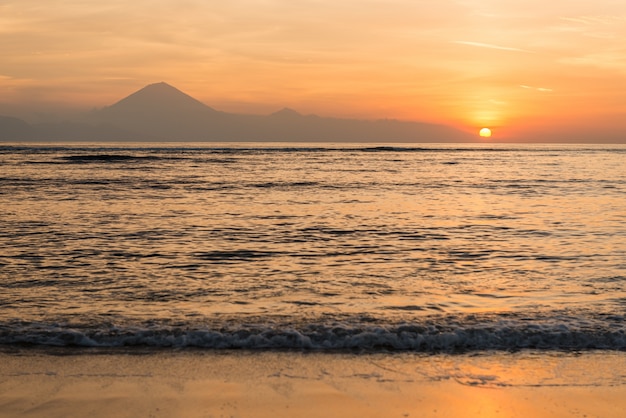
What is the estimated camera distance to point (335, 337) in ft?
26.2

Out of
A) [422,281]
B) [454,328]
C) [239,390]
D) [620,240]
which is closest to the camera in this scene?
[239,390]

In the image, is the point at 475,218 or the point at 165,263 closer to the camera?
the point at 165,263

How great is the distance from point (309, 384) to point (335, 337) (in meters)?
1.63

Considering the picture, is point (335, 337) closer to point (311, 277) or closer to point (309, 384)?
point (309, 384)

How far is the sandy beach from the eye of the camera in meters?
5.74

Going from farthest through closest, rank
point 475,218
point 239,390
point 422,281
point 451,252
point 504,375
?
point 475,218, point 451,252, point 422,281, point 504,375, point 239,390

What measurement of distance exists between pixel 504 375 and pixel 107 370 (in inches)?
174

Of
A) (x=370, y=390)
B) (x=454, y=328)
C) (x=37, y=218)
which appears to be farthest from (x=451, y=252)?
(x=37, y=218)

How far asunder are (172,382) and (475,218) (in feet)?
55.4

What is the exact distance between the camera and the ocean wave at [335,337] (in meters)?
7.78

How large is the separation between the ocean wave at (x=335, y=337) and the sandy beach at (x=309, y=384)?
307 millimetres

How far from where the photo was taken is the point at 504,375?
6770 mm

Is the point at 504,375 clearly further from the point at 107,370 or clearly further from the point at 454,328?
the point at 107,370

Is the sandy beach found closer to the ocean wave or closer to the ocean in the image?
the ocean wave
